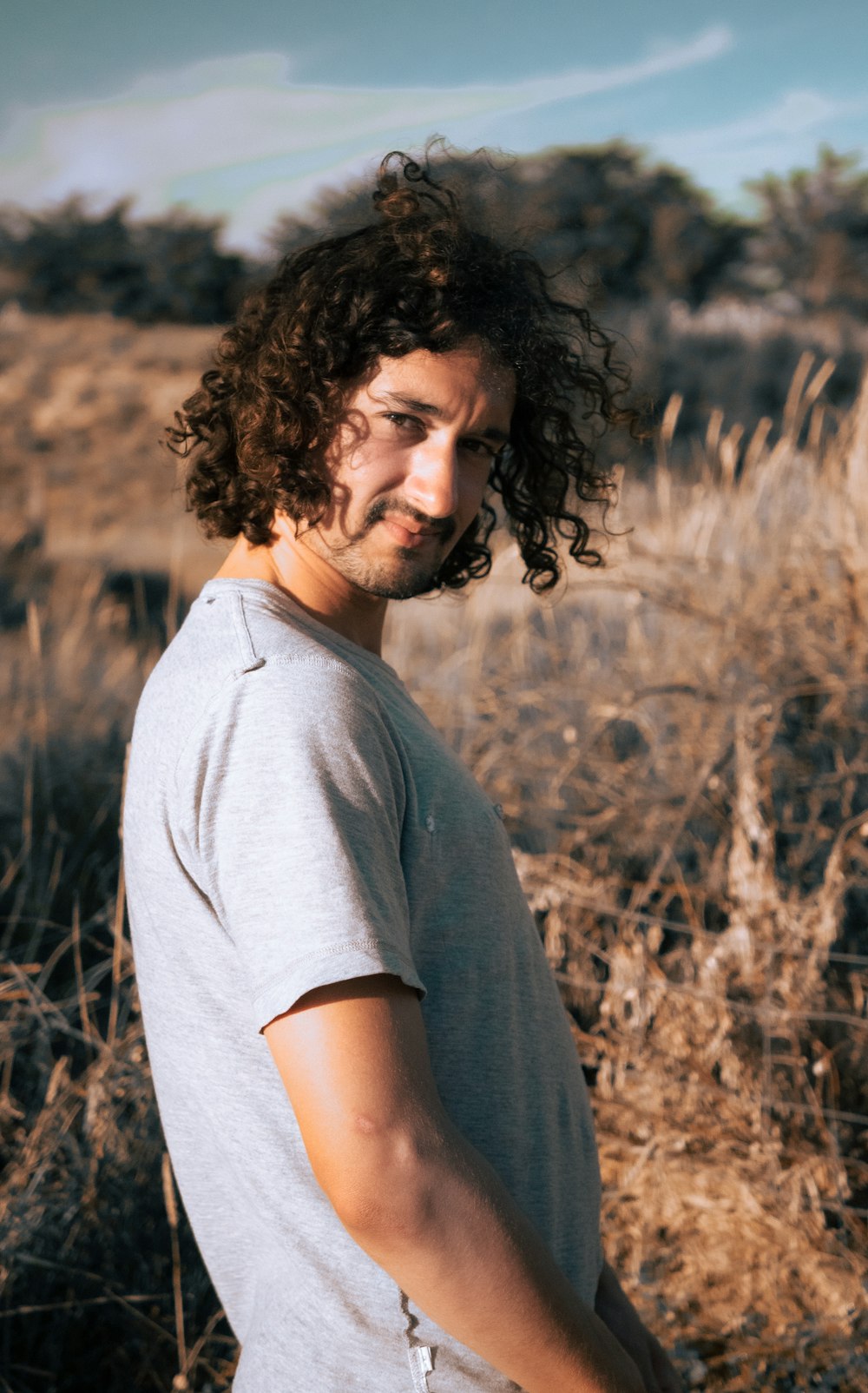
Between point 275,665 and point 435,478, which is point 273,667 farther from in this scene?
point 435,478

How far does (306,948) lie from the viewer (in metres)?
0.76

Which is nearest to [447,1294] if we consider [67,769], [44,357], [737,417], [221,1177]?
[221,1177]

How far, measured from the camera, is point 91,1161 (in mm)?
2055

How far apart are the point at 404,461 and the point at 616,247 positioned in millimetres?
22033

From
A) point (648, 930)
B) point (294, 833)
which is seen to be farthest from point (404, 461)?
point (648, 930)

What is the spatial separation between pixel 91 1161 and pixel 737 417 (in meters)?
13.6

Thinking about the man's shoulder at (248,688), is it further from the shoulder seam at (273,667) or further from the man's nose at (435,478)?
the man's nose at (435,478)

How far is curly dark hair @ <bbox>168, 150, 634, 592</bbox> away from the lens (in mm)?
1202

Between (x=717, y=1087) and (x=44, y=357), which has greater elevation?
(x=44, y=357)

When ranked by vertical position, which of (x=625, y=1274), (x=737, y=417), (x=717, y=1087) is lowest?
(x=625, y=1274)

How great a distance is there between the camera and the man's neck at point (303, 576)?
45.3 inches

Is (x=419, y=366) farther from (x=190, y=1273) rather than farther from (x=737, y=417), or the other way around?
(x=737, y=417)

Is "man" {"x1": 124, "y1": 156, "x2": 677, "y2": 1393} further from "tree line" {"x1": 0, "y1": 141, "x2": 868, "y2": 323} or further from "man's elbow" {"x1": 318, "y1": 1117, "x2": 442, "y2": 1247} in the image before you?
"tree line" {"x1": 0, "y1": 141, "x2": 868, "y2": 323}

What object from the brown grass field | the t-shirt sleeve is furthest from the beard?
the brown grass field
